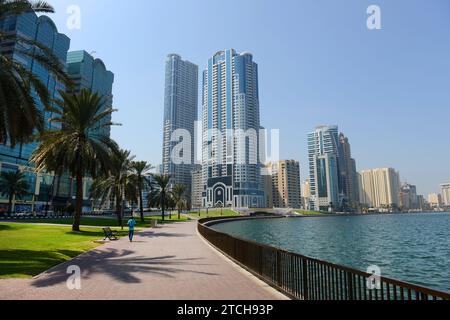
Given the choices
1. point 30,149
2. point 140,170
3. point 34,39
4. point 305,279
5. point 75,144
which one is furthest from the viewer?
point 30,149

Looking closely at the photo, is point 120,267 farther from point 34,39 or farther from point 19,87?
point 34,39

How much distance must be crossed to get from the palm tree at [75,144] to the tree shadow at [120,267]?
14.6 meters

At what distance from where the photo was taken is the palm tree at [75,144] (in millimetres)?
26703

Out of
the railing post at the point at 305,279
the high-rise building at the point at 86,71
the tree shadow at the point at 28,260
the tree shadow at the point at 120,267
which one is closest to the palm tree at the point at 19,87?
the tree shadow at the point at 28,260

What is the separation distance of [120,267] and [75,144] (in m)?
19.2

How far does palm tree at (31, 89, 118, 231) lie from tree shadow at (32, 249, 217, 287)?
14594 millimetres

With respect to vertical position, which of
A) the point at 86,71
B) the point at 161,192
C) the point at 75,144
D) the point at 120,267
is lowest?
the point at 120,267

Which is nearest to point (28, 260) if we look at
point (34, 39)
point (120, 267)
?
point (120, 267)

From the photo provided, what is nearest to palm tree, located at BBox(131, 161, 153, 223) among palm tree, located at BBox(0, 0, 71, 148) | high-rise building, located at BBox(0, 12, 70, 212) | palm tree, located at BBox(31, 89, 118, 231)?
palm tree, located at BBox(31, 89, 118, 231)

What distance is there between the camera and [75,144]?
27.4m
